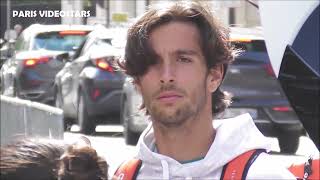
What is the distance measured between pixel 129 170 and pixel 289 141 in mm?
8891

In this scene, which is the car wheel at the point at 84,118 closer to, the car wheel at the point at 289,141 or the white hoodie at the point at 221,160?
the car wheel at the point at 289,141

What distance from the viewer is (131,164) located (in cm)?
262

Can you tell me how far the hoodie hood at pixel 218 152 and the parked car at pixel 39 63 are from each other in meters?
7.09

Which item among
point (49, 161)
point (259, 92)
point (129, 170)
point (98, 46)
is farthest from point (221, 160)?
point (98, 46)

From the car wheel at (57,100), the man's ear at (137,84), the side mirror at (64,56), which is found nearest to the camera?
the man's ear at (137,84)

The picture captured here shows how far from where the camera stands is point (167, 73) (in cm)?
255

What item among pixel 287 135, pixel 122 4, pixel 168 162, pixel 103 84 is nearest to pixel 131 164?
pixel 168 162

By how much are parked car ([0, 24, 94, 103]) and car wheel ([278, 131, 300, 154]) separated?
258 cm

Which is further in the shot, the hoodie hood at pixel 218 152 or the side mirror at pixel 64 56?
the side mirror at pixel 64 56

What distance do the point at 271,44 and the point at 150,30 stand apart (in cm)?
186

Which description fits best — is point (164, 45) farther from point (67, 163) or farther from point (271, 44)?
point (271, 44)

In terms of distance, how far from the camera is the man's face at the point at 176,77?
2537 mm

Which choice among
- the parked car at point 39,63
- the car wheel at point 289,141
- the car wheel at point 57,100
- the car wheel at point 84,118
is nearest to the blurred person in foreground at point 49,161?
the parked car at point 39,63

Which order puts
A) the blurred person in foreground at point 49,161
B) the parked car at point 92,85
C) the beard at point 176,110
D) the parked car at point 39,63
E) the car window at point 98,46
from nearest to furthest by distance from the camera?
the blurred person in foreground at point 49,161
the beard at point 176,110
the parked car at point 39,63
the car window at point 98,46
the parked car at point 92,85
